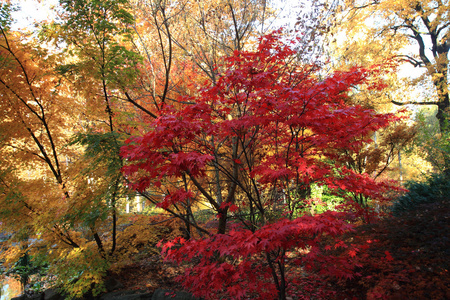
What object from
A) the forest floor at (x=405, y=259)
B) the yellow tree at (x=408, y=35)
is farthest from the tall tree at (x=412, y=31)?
the forest floor at (x=405, y=259)

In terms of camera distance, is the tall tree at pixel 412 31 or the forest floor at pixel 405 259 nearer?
the forest floor at pixel 405 259

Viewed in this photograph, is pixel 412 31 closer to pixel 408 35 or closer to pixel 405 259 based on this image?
pixel 408 35

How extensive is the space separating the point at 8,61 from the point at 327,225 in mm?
7089

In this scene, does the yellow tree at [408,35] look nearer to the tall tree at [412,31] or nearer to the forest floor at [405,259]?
the tall tree at [412,31]

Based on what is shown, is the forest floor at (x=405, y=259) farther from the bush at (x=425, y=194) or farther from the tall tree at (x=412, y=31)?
the tall tree at (x=412, y=31)

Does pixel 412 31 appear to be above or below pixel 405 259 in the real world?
above

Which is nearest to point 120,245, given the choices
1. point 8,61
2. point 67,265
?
point 67,265

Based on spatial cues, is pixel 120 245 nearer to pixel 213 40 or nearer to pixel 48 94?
pixel 48 94

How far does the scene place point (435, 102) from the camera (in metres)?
10.7

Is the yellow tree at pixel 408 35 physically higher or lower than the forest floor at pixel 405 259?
higher

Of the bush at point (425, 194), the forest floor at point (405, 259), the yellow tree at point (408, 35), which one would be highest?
the yellow tree at point (408, 35)

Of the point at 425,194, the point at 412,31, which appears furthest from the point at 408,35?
the point at 425,194

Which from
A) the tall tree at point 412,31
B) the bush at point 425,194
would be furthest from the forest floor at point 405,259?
the tall tree at point 412,31

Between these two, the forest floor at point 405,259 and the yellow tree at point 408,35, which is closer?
the forest floor at point 405,259
